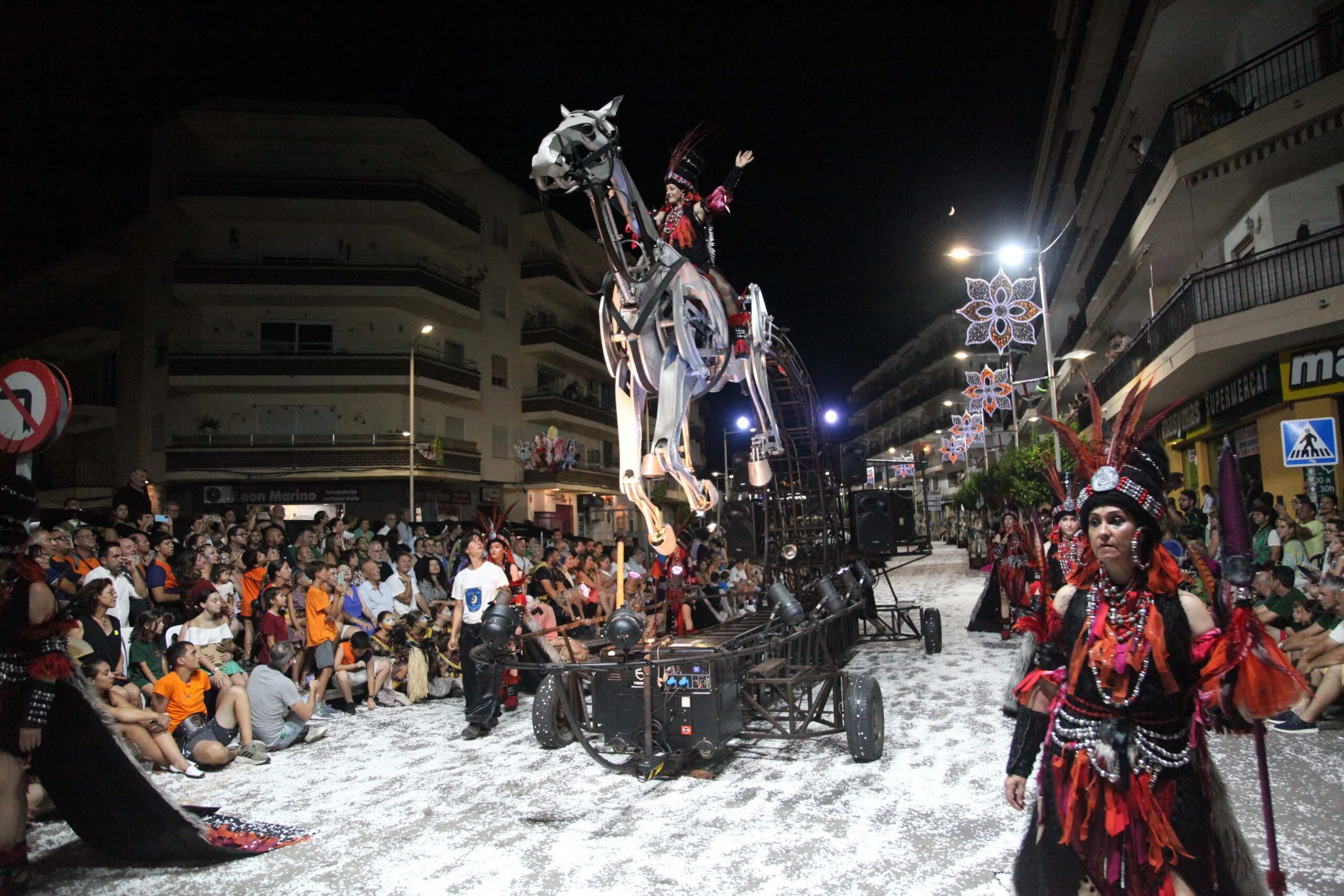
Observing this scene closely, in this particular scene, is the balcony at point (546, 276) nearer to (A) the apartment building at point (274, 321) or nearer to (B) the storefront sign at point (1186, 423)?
(A) the apartment building at point (274, 321)

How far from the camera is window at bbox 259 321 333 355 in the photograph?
92.7ft

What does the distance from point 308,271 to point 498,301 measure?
8295mm

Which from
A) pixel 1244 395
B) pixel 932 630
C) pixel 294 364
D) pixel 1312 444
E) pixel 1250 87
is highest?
pixel 1250 87

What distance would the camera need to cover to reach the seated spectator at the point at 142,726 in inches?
246

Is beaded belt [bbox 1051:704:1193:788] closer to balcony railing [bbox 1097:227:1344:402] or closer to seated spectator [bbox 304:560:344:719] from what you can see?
seated spectator [bbox 304:560:344:719]

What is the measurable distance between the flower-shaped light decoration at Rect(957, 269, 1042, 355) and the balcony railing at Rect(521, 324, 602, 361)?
19.3 m

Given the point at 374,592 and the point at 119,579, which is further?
the point at 374,592

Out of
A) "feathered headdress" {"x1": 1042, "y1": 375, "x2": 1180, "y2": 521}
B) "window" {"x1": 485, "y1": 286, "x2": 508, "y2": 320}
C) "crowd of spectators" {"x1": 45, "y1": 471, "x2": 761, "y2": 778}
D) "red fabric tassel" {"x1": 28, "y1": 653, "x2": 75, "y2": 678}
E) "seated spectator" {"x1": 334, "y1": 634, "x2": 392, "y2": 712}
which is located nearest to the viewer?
"feathered headdress" {"x1": 1042, "y1": 375, "x2": 1180, "y2": 521}

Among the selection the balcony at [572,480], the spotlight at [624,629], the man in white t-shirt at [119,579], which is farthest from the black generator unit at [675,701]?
the balcony at [572,480]

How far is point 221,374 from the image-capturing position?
2733 centimetres

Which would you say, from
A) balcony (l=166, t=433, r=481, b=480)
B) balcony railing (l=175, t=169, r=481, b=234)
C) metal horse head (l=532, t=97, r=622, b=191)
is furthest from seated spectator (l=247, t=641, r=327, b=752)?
balcony railing (l=175, t=169, r=481, b=234)

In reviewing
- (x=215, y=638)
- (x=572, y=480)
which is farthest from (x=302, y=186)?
(x=215, y=638)

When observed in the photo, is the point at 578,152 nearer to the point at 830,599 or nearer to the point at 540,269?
the point at 830,599

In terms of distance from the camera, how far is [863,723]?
6.27 m
